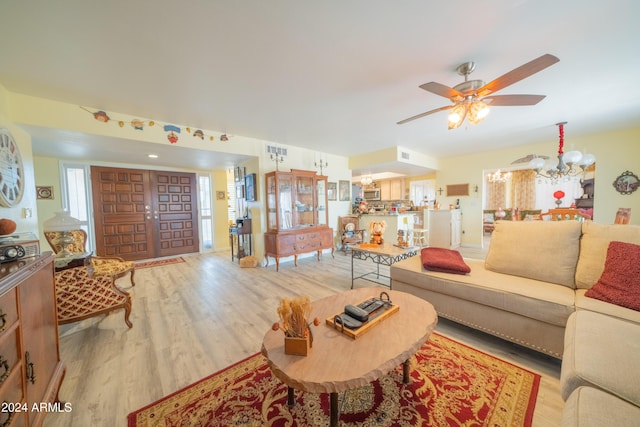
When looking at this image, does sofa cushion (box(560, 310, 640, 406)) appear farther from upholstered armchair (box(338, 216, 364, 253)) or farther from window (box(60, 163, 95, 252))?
window (box(60, 163, 95, 252))

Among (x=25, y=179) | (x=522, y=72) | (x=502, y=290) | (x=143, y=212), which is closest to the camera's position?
(x=522, y=72)

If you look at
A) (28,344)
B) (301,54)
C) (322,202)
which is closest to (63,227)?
(28,344)

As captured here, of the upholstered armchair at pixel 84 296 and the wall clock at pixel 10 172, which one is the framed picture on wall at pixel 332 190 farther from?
the wall clock at pixel 10 172

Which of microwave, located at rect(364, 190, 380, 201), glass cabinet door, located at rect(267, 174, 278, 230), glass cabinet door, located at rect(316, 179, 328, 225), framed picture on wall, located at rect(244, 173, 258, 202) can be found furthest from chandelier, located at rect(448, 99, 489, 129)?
microwave, located at rect(364, 190, 380, 201)

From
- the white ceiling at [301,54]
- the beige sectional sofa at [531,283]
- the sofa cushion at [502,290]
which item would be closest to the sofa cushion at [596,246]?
the beige sectional sofa at [531,283]

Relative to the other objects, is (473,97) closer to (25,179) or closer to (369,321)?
(369,321)

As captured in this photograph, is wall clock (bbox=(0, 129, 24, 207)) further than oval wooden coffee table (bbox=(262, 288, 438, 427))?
Yes

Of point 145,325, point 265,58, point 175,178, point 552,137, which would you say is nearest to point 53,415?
point 145,325

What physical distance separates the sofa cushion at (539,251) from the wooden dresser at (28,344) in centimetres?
316

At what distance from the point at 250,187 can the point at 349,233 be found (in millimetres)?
2437

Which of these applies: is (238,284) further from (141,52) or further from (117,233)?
(117,233)

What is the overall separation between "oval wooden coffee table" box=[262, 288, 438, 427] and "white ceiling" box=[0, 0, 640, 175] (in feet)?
6.51

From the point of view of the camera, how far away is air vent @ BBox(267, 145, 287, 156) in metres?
4.31

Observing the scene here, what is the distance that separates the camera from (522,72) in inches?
62.2
